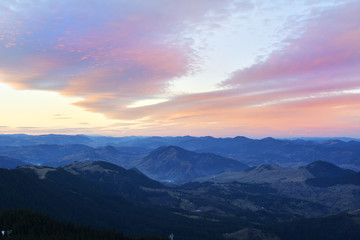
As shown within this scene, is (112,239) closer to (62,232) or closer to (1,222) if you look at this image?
(62,232)

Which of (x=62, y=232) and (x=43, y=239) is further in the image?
(x=62, y=232)

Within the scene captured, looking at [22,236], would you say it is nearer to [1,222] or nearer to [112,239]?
[1,222]

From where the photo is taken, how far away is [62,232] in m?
198

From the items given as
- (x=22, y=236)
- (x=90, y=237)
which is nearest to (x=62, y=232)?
(x=90, y=237)

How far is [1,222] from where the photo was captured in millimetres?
192625

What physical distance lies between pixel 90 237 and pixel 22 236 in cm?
4172

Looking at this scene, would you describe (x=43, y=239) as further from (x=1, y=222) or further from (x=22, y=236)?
(x=1, y=222)

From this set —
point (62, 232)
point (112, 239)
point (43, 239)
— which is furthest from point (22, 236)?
point (112, 239)

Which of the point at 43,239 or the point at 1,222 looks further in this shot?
the point at 1,222

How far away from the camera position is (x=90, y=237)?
19512cm

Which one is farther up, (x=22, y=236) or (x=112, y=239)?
(x=22, y=236)

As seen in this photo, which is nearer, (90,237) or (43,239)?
(43,239)

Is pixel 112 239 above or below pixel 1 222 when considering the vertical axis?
below

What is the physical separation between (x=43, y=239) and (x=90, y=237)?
3158 cm
